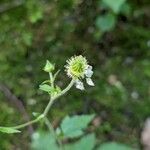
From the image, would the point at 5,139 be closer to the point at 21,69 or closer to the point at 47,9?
the point at 21,69

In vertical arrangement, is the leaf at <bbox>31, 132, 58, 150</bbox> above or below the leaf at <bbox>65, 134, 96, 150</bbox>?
above

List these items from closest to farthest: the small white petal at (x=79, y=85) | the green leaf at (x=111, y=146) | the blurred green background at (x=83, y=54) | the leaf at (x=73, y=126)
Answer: the small white petal at (x=79, y=85)
the leaf at (x=73, y=126)
the green leaf at (x=111, y=146)
the blurred green background at (x=83, y=54)

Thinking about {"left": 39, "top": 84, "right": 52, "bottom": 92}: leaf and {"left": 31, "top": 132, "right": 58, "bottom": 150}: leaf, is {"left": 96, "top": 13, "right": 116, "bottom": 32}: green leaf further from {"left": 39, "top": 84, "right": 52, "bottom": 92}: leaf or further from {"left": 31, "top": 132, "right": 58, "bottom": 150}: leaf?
{"left": 39, "top": 84, "right": 52, "bottom": 92}: leaf

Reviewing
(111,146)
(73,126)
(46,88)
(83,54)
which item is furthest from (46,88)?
(83,54)

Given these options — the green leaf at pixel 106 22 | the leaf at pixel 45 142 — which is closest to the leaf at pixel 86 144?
the leaf at pixel 45 142

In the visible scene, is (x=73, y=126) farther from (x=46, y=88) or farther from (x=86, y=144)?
(x=46, y=88)

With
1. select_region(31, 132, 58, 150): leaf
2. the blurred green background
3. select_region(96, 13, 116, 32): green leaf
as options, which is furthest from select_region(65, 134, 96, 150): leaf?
select_region(96, 13, 116, 32): green leaf

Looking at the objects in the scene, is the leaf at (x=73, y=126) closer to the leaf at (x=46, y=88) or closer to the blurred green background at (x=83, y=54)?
the leaf at (x=46, y=88)
